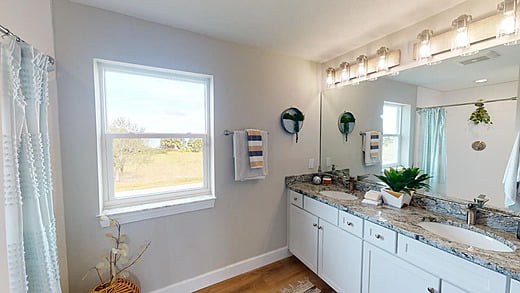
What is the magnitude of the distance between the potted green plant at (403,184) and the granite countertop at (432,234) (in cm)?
7

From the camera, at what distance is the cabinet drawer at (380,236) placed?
1.31 m

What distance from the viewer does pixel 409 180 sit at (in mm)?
1676

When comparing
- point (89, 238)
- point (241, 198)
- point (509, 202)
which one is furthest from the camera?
point (241, 198)

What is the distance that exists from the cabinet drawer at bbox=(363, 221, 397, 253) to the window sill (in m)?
1.30

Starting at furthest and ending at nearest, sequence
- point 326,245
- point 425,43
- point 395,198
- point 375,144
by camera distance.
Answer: point 375,144, point 326,245, point 395,198, point 425,43

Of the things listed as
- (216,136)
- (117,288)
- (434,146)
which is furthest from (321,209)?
(117,288)

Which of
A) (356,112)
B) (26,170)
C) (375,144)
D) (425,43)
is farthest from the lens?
(356,112)

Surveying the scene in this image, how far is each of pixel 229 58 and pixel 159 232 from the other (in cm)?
167

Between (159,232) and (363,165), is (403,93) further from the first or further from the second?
(159,232)

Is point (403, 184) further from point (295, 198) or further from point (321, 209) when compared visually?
point (295, 198)

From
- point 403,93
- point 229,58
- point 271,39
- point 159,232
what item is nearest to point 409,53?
Answer: point 403,93

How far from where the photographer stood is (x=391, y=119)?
1.93 meters

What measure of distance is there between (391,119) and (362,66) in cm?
58

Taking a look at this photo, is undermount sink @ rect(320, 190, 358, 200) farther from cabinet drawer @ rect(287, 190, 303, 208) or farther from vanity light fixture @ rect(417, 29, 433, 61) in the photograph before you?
vanity light fixture @ rect(417, 29, 433, 61)
